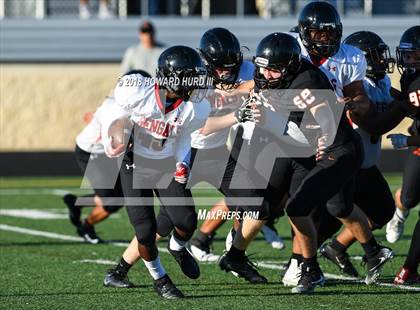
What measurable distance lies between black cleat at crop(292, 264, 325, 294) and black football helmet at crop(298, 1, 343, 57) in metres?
1.33

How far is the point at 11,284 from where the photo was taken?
20.9 feet

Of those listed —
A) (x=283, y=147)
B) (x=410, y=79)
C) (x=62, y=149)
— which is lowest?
(x=62, y=149)

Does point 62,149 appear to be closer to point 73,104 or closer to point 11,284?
point 73,104

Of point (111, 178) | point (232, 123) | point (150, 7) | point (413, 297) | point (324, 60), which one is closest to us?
point (413, 297)

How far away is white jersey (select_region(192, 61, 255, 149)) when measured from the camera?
679cm

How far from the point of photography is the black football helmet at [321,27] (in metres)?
6.14

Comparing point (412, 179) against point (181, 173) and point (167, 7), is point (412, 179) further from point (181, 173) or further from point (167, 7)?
point (167, 7)

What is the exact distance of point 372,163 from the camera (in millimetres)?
6750

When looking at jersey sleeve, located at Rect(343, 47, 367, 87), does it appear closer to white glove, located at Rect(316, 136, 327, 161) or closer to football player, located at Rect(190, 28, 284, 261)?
white glove, located at Rect(316, 136, 327, 161)

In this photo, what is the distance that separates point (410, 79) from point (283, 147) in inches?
35.0

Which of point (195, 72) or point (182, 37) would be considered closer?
point (195, 72)

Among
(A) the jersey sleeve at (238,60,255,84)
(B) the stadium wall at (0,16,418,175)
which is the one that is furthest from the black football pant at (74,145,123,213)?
(B) the stadium wall at (0,16,418,175)

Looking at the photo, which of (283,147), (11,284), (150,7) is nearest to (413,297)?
(283,147)

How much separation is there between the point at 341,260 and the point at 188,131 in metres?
1.47
